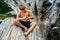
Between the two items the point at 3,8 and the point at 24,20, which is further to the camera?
the point at 3,8

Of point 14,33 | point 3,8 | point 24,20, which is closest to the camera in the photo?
point 14,33

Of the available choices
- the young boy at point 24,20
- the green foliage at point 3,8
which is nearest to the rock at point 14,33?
the young boy at point 24,20

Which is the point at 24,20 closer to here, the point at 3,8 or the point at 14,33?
the point at 14,33

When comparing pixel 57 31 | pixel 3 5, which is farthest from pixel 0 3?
pixel 57 31

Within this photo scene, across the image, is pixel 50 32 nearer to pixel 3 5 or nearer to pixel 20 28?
pixel 20 28

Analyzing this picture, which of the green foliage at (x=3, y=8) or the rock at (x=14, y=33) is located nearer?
the rock at (x=14, y=33)

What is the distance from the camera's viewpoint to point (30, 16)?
19.2 ft

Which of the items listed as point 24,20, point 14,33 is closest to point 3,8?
point 24,20

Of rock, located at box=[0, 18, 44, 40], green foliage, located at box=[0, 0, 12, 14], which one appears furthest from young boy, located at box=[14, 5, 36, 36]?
green foliage, located at box=[0, 0, 12, 14]

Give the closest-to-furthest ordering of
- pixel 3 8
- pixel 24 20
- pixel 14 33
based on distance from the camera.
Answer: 1. pixel 14 33
2. pixel 24 20
3. pixel 3 8

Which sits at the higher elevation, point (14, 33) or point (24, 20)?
point (24, 20)

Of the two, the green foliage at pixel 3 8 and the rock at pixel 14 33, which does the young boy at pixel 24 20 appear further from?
the green foliage at pixel 3 8

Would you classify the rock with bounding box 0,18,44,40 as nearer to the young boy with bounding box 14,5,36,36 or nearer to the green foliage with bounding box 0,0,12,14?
the young boy with bounding box 14,5,36,36

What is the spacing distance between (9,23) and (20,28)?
477 millimetres
